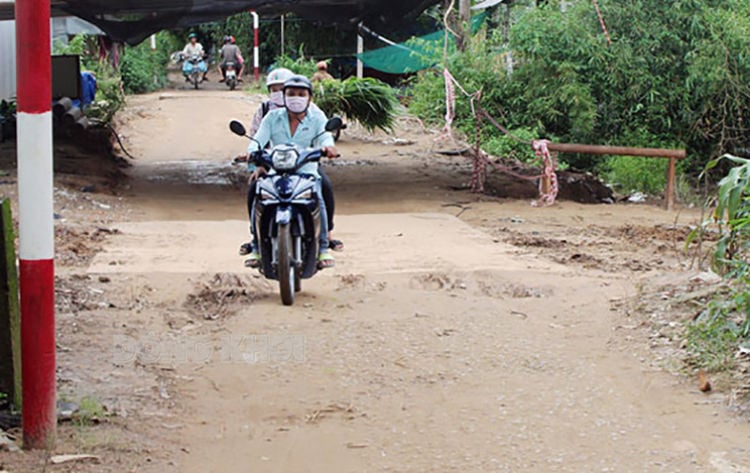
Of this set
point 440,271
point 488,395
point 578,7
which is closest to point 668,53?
point 578,7

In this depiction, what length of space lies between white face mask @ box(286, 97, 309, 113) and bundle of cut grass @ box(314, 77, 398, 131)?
913 centimetres

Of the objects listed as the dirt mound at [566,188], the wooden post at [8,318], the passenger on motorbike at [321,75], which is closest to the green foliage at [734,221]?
the wooden post at [8,318]

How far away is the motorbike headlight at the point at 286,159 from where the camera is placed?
6.77 m

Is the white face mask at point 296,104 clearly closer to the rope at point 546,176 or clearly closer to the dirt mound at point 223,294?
the dirt mound at point 223,294

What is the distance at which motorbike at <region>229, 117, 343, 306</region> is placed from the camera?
21.8ft

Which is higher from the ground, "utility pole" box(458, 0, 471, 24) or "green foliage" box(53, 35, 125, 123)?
"utility pole" box(458, 0, 471, 24)

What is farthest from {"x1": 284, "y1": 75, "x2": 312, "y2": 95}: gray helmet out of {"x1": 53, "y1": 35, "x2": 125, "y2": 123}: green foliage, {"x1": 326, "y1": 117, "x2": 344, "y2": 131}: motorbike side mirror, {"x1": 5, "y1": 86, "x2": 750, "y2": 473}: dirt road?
{"x1": 53, "y1": 35, "x2": 125, "y2": 123}: green foliage

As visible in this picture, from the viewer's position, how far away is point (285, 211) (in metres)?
6.68

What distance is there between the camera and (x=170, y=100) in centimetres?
2633

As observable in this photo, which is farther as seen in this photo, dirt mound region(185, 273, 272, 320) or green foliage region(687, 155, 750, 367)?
dirt mound region(185, 273, 272, 320)

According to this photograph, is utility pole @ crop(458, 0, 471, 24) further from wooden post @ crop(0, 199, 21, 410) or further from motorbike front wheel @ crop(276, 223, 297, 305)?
wooden post @ crop(0, 199, 21, 410)

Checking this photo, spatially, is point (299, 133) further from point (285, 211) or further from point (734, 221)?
point (734, 221)

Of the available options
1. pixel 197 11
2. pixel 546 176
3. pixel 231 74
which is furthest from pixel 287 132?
pixel 231 74

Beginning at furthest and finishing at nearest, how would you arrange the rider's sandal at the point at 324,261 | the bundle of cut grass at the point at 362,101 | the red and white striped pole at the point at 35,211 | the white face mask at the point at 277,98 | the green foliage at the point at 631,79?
the bundle of cut grass at the point at 362,101 < the green foliage at the point at 631,79 < the white face mask at the point at 277,98 < the rider's sandal at the point at 324,261 < the red and white striped pole at the point at 35,211
